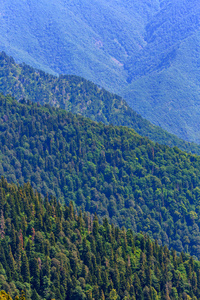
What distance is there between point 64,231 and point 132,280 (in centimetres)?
2465

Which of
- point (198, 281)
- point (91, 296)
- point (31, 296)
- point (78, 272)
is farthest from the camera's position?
point (198, 281)

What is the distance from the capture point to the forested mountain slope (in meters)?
147

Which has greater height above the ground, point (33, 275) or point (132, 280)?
point (132, 280)

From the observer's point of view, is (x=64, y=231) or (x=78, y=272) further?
(x=64, y=231)

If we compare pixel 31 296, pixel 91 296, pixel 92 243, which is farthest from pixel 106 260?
pixel 31 296

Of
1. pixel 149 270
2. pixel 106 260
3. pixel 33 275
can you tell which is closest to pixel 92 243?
pixel 106 260

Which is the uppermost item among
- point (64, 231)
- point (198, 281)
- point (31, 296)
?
point (198, 281)

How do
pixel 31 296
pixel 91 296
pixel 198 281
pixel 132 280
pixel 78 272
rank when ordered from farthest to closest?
pixel 198 281 < pixel 132 280 < pixel 78 272 < pixel 91 296 < pixel 31 296

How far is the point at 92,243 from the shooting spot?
17238cm

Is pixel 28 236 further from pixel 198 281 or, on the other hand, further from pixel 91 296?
pixel 198 281

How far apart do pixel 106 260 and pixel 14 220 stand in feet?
99.2

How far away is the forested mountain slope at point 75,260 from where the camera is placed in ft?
481

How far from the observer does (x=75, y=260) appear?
158500 mm

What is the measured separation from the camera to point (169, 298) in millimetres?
173500
